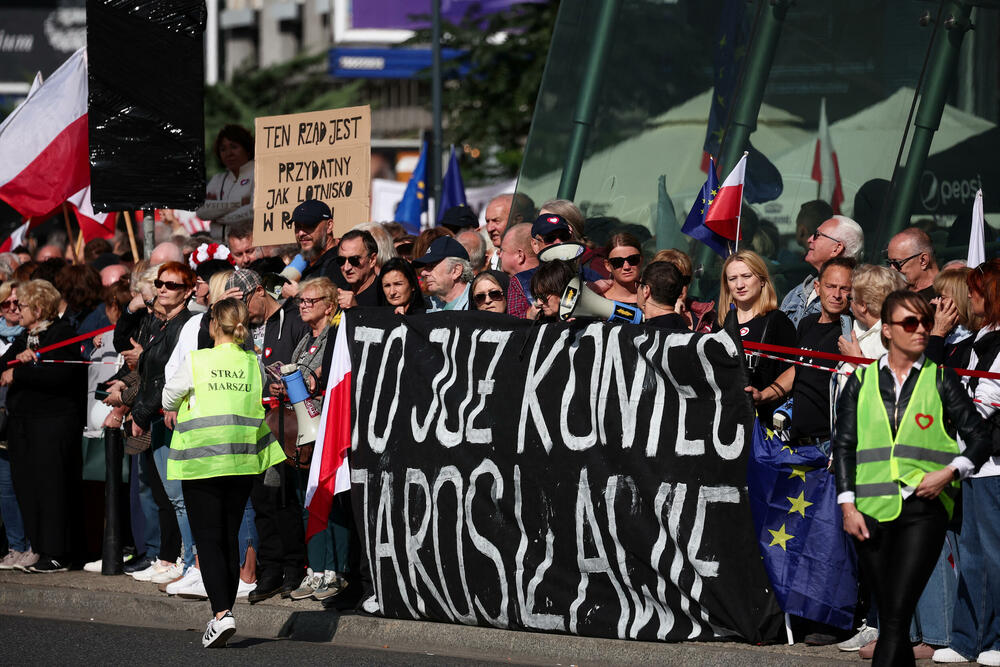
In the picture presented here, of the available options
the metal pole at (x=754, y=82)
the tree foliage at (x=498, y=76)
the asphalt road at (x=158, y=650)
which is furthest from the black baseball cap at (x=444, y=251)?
the tree foliage at (x=498, y=76)

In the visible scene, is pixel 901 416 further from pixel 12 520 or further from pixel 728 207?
pixel 12 520

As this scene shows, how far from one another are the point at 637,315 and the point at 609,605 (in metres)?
1.50

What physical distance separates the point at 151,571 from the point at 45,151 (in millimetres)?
3521

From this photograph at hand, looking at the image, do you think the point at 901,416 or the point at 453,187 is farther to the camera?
the point at 453,187

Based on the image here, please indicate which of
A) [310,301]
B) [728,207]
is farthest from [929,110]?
[310,301]

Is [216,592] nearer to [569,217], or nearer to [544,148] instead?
[569,217]

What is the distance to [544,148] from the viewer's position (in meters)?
12.7

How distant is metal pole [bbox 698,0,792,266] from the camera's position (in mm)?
11617

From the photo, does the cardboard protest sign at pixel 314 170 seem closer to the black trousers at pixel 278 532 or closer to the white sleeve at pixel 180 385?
the black trousers at pixel 278 532

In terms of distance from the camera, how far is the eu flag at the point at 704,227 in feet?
30.2

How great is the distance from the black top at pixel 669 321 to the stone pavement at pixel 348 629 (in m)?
1.58

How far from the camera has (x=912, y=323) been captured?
6.30 meters

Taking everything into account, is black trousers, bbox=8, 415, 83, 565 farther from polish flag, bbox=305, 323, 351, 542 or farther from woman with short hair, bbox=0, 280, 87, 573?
polish flag, bbox=305, 323, 351, 542

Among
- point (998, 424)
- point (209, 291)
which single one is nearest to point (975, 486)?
point (998, 424)
